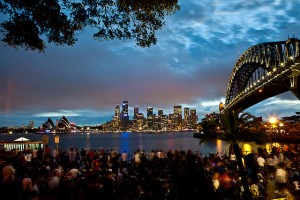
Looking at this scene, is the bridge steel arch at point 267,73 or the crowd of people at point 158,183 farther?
the bridge steel arch at point 267,73

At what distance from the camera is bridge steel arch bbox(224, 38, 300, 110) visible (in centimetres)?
5217

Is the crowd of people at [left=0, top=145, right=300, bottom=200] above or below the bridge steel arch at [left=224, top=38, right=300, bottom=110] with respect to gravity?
below

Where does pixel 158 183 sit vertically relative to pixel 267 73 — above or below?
below

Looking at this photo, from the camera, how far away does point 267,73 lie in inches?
2731

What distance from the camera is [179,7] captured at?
873 centimetres

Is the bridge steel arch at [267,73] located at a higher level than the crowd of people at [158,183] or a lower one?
higher

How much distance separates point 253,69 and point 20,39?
3660 inches

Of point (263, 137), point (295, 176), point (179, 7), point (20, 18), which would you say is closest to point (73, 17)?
point (20, 18)

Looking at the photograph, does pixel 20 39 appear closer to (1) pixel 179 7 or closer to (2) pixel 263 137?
(1) pixel 179 7

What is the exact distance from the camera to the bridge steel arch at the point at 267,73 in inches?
2054

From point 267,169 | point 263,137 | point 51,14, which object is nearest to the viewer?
point 51,14

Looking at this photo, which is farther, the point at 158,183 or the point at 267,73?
the point at 267,73

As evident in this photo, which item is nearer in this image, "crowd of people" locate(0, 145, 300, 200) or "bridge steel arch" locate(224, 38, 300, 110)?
"crowd of people" locate(0, 145, 300, 200)

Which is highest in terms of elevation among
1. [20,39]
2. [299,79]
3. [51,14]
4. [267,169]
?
[299,79]
